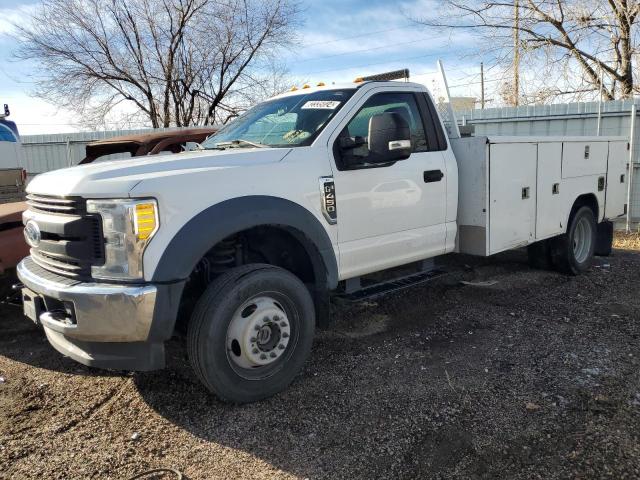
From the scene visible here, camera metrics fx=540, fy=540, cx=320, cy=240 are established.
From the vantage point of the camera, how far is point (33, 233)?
11.8 ft

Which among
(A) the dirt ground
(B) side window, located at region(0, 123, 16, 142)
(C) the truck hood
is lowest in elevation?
(A) the dirt ground

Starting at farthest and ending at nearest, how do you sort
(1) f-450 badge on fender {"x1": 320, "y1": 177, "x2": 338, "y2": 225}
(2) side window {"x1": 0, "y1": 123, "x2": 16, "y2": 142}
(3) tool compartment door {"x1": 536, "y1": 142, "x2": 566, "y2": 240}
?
(2) side window {"x1": 0, "y1": 123, "x2": 16, "y2": 142} → (3) tool compartment door {"x1": 536, "y1": 142, "x2": 566, "y2": 240} → (1) f-450 badge on fender {"x1": 320, "y1": 177, "x2": 338, "y2": 225}

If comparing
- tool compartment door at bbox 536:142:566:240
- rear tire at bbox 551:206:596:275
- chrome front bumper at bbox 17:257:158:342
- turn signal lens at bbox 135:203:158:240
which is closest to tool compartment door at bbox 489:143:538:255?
tool compartment door at bbox 536:142:566:240

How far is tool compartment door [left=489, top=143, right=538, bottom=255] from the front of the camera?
16.8ft

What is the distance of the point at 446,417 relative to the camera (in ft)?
11.0

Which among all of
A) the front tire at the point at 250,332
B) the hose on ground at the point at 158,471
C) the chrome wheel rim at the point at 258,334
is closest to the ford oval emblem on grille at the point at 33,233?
the front tire at the point at 250,332

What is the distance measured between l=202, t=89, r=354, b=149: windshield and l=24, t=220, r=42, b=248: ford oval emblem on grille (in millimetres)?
1471

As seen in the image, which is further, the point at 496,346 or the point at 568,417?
the point at 496,346

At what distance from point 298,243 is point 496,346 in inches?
74.0

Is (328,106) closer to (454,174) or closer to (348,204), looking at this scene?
(348,204)

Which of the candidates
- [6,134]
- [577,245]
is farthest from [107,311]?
[6,134]

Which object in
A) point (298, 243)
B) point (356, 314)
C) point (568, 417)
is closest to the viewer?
point (568, 417)

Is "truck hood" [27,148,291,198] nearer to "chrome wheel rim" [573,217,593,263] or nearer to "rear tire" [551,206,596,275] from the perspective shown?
"rear tire" [551,206,596,275]

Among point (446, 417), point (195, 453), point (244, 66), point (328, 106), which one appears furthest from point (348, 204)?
point (244, 66)
